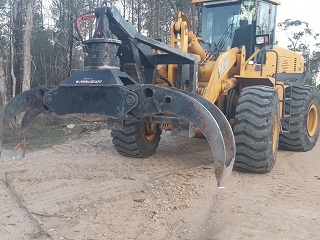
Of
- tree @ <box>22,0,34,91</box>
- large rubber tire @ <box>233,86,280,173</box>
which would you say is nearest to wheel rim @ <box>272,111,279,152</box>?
large rubber tire @ <box>233,86,280,173</box>

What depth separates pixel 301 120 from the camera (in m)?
7.14

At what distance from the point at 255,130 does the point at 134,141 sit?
7.12 ft

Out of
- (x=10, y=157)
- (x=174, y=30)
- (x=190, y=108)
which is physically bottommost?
(x=10, y=157)

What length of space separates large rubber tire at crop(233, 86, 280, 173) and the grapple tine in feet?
5.56

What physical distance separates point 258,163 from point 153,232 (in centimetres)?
237

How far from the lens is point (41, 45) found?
19.2 m

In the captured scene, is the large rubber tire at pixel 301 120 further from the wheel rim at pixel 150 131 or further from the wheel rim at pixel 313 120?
the wheel rim at pixel 150 131

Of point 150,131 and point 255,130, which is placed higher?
point 255,130

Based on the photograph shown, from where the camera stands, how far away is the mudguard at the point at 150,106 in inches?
137

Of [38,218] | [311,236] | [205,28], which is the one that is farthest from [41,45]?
[311,236]

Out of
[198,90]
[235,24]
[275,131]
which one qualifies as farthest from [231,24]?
[275,131]

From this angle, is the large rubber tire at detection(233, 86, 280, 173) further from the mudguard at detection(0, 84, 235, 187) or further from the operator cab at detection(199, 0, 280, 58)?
the mudguard at detection(0, 84, 235, 187)

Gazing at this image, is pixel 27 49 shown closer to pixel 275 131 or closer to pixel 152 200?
pixel 275 131

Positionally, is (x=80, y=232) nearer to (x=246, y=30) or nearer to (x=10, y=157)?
(x=10, y=157)
